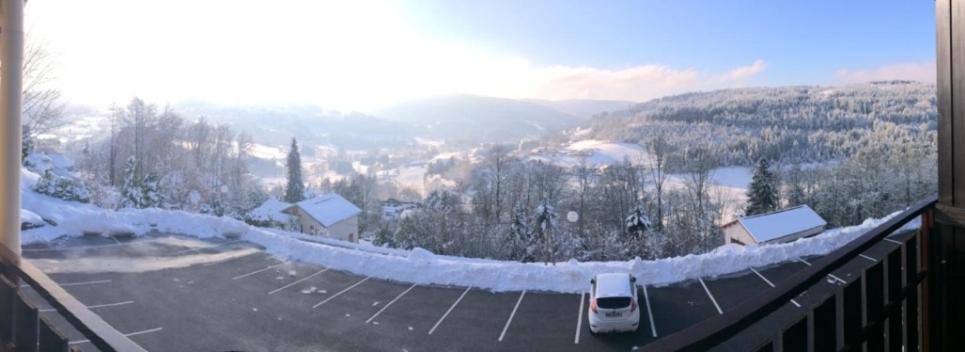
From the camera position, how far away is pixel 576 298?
25.4ft

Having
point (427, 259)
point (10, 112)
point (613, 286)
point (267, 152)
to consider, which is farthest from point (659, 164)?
point (10, 112)

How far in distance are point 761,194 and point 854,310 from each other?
27.3 metres

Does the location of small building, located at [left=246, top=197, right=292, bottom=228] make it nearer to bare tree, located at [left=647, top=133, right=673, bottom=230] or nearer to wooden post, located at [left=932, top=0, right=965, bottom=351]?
bare tree, located at [left=647, top=133, right=673, bottom=230]

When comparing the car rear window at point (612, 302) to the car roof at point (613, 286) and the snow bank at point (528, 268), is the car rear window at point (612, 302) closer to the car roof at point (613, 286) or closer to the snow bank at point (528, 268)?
the car roof at point (613, 286)

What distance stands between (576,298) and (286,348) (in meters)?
3.84

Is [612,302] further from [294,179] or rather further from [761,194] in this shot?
[294,179]

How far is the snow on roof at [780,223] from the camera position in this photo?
20.0 m

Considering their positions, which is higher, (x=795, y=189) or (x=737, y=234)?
(x=795, y=189)

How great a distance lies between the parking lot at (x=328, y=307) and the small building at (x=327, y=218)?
1242 cm

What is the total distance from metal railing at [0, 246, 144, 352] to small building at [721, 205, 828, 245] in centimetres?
2100

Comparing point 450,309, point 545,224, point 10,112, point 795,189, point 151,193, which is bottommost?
point 545,224

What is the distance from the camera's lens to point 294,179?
29281 millimetres

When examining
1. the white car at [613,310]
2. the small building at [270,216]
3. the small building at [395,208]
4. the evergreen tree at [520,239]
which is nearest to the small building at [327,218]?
the small building at [270,216]

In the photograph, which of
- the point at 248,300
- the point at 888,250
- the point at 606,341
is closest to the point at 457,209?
the point at 248,300
